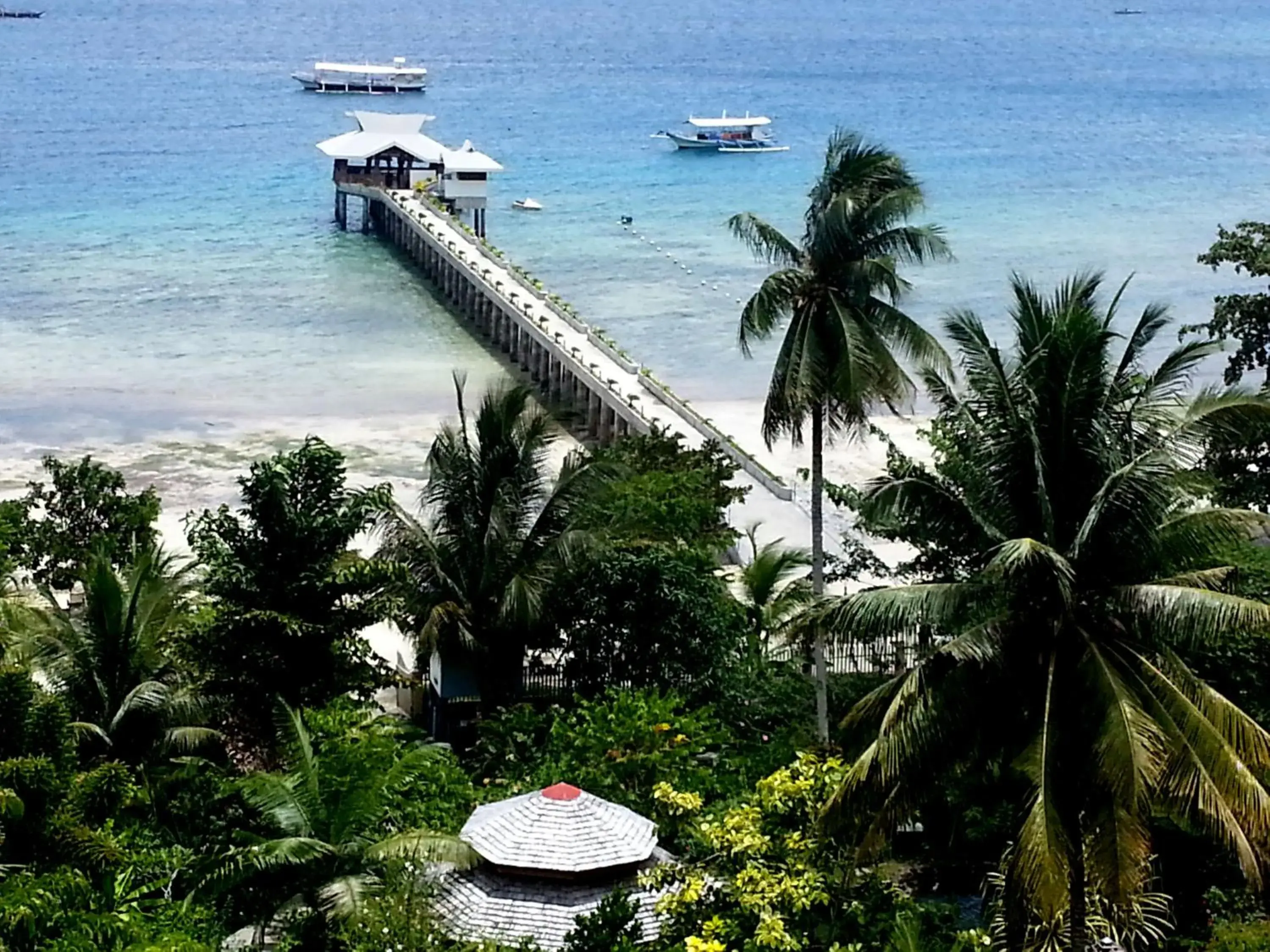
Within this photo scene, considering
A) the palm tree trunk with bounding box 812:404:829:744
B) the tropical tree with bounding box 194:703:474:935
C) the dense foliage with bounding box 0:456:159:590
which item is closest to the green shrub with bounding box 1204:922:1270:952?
the palm tree trunk with bounding box 812:404:829:744

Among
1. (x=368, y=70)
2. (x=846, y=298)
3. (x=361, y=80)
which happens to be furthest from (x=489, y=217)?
(x=846, y=298)

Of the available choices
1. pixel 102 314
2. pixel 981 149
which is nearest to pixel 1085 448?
pixel 102 314

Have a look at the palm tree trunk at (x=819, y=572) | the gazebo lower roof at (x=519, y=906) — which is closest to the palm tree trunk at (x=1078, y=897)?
the gazebo lower roof at (x=519, y=906)

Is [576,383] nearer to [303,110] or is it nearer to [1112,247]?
[1112,247]

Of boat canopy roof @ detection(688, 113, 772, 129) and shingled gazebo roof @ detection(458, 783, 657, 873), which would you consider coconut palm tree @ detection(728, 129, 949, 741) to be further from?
boat canopy roof @ detection(688, 113, 772, 129)

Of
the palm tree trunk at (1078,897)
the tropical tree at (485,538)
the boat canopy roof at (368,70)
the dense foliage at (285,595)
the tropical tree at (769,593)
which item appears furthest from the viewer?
the boat canopy roof at (368,70)

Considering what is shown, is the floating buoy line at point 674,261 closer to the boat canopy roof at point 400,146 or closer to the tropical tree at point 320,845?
the boat canopy roof at point 400,146
